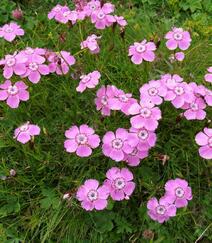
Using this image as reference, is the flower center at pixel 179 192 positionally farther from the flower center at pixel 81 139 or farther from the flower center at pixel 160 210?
the flower center at pixel 81 139

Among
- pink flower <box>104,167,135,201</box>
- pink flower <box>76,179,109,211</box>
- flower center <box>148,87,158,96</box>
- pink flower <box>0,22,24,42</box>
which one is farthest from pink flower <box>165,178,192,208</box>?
pink flower <box>0,22,24,42</box>

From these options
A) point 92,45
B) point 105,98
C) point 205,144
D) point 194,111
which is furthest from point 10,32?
point 205,144

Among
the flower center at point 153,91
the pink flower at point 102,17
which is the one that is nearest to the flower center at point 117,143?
the flower center at point 153,91

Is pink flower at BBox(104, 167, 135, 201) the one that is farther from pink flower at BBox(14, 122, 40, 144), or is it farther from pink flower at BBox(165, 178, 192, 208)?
pink flower at BBox(14, 122, 40, 144)

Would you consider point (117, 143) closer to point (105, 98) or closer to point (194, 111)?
point (105, 98)

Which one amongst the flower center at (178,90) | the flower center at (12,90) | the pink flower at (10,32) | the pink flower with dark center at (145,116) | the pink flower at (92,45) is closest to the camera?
the pink flower with dark center at (145,116)

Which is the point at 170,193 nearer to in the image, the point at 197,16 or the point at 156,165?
the point at 156,165

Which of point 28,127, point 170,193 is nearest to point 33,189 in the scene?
point 28,127
